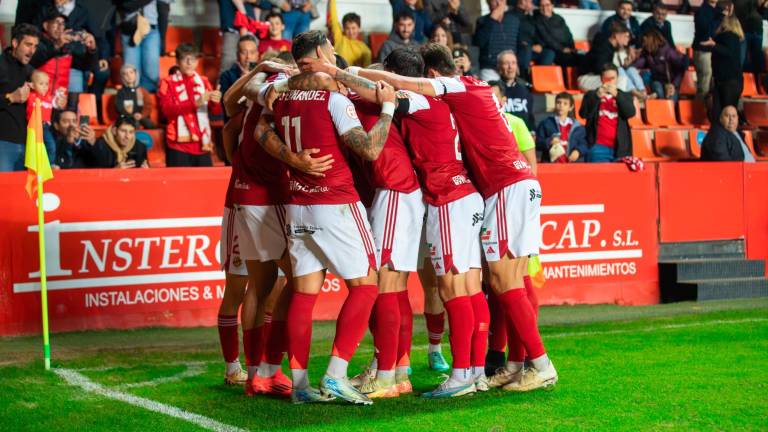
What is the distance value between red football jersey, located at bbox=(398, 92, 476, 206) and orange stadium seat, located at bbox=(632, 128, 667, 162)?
9678 millimetres

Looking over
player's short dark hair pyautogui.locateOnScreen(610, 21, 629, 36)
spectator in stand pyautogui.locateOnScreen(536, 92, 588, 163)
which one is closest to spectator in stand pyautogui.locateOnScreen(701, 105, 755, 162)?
spectator in stand pyautogui.locateOnScreen(536, 92, 588, 163)

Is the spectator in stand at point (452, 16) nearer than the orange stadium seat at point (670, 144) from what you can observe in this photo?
Yes

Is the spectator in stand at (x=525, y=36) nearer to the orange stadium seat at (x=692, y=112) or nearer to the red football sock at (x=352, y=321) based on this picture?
the orange stadium seat at (x=692, y=112)

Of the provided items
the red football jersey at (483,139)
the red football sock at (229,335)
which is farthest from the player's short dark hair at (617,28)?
the red football sock at (229,335)

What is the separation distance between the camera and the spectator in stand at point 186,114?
12070mm

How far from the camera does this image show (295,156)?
6.50 meters

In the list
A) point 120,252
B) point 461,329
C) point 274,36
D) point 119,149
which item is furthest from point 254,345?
point 274,36

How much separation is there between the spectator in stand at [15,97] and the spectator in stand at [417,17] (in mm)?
5537

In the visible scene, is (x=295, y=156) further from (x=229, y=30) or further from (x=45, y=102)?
(x=229, y=30)

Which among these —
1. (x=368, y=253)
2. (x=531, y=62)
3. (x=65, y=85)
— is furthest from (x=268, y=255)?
(x=531, y=62)

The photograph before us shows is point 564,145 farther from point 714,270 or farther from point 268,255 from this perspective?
point 268,255

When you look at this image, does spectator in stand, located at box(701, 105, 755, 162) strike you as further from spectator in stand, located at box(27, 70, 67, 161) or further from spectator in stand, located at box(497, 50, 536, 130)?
spectator in stand, located at box(27, 70, 67, 161)

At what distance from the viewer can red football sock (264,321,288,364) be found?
6.91 metres

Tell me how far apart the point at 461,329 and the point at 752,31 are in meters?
13.9
